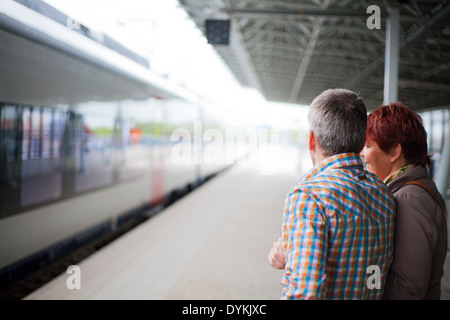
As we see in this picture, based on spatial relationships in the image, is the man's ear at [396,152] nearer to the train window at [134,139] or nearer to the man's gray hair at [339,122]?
the man's gray hair at [339,122]

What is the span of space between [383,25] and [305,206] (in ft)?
8.78

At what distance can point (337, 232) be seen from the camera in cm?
112

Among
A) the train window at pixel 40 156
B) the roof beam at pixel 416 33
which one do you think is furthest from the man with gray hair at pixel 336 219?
the train window at pixel 40 156

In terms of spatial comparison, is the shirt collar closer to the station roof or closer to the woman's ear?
the woman's ear

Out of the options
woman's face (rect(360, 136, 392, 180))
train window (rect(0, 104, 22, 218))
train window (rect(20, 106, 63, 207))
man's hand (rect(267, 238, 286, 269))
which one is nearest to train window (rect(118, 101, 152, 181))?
train window (rect(20, 106, 63, 207))

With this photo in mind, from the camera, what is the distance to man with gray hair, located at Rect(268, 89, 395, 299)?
3.49 ft

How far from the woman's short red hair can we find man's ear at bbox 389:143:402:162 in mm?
11

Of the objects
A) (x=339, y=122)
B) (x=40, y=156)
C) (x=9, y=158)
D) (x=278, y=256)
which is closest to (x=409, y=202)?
(x=339, y=122)

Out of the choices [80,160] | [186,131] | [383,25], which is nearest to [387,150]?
[383,25]

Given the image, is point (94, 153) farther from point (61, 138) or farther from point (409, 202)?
point (409, 202)

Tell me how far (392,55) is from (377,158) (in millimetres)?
2162

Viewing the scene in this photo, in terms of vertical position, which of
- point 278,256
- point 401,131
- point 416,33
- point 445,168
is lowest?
point 278,256

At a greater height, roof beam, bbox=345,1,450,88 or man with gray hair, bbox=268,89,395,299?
roof beam, bbox=345,1,450,88
